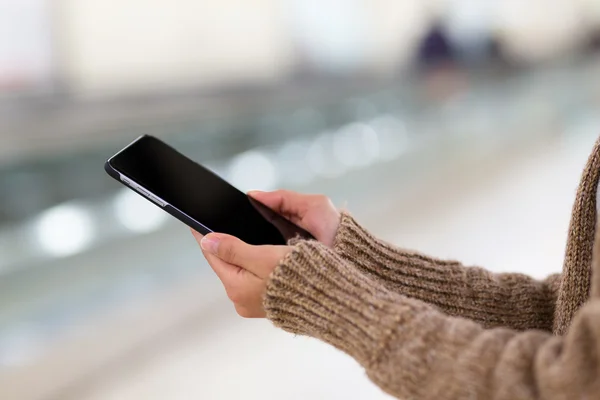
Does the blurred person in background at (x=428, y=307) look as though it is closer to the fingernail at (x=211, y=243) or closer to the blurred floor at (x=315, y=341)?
the fingernail at (x=211, y=243)

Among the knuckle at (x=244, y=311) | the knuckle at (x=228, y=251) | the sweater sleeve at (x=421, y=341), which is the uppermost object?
the knuckle at (x=228, y=251)

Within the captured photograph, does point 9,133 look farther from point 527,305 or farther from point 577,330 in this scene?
point 577,330

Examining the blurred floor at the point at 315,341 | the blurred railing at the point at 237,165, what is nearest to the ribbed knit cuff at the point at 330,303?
the blurred floor at the point at 315,341

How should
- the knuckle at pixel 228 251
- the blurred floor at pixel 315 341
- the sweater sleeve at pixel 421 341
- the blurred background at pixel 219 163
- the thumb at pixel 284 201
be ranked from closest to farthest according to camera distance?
the sweater sleeve at pixel 421 341, the knuckle at pixel 228 251, the thumb at pixel 284 201, the blurred floor at pixel 315 341, the blurred background at pixel 219 163

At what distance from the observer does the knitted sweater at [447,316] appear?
56cm

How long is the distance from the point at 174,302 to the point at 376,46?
8.53 metres

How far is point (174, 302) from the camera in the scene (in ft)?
7.82

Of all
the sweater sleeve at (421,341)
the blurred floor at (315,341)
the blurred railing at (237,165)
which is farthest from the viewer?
the blurred railing at (237,165)

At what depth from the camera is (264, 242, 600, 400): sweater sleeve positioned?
55 centimetres

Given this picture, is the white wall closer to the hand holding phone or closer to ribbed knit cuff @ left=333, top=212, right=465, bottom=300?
the hand holding phone

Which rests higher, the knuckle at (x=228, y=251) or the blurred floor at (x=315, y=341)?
the blurred floor at (x=315, y=341)

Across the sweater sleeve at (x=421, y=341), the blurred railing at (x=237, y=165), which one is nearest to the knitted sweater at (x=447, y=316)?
the sweater sleeve at (x=421, y=341)

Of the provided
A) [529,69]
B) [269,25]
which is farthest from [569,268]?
[269,25]

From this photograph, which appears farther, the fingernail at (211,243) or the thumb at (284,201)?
the thumb at (284,201)
